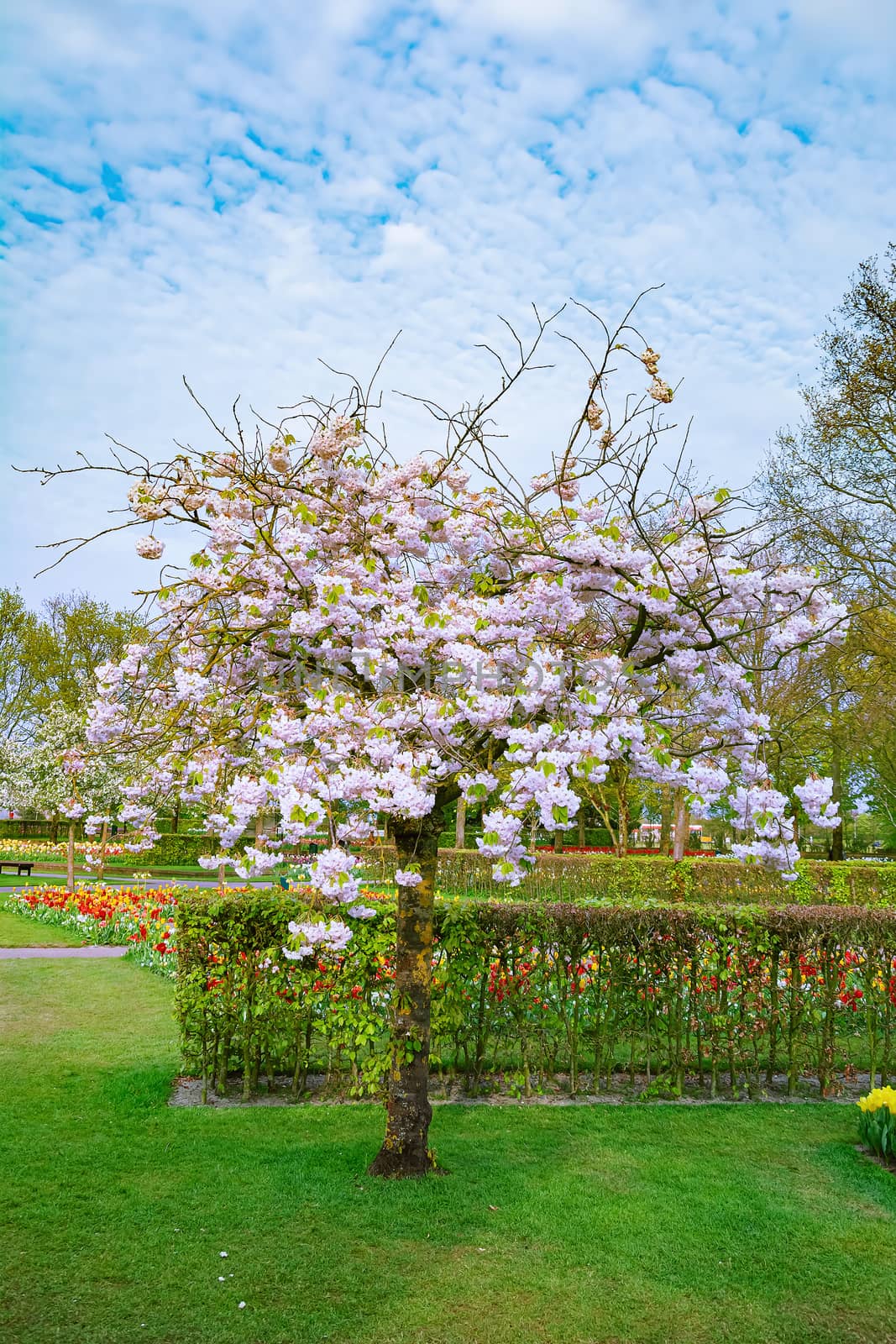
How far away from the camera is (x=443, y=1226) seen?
4.05 meters

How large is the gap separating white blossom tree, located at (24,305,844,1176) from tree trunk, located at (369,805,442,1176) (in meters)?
0.01

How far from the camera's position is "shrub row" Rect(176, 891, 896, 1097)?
5707mm

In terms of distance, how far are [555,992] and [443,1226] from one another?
226 centimetres

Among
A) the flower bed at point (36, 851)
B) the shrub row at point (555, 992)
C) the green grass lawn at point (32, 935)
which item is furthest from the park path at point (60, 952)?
the flower bed at point (36, 851)

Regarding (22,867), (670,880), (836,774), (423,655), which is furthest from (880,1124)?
(836,774)

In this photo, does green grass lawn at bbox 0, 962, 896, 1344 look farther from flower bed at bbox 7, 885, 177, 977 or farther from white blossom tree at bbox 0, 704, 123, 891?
white blossom tree at bbox 0, 704, 123, 891

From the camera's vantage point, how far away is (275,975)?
572 centimetres

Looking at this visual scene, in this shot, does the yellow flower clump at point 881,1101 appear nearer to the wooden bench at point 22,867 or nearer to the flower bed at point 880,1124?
the flower bed at point 880,1124

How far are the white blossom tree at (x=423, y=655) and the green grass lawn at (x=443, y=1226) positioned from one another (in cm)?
60

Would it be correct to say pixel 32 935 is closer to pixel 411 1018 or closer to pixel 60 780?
pixel 60 780

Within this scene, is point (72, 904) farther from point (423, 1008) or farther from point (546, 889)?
point (423, 1008)

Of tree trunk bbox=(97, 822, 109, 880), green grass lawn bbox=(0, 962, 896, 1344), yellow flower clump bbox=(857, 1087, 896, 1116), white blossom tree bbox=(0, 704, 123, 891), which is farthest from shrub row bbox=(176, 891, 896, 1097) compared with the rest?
white blossom tree bbox=(0, 704, 123, 891)

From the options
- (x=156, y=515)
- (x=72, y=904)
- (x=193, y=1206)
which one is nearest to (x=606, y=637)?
(x=156, y=515)

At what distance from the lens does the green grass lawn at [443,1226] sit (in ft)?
10.9
